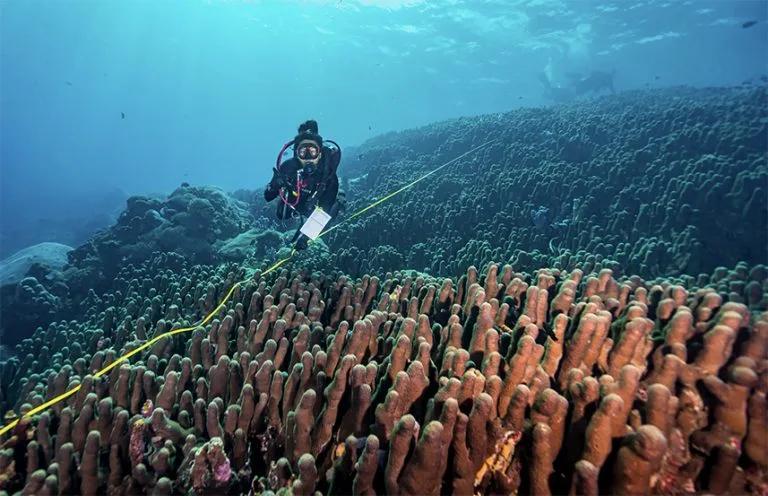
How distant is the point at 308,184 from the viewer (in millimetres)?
6215

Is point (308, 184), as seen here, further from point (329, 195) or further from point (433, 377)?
point (433, 377)

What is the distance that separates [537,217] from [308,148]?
5543mm

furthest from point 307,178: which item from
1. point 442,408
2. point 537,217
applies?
point 537,217

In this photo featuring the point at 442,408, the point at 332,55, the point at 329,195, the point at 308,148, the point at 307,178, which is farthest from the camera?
the point at 332,55

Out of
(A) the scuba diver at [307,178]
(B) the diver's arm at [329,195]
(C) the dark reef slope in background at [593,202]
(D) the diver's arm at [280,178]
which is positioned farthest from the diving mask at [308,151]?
(C) the dark reef slope in background at [593,202]

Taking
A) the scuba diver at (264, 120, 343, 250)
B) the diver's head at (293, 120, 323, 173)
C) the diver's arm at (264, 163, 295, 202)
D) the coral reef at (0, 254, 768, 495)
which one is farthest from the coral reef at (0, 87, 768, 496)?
the diver's head at (293, 120, 323, 173)

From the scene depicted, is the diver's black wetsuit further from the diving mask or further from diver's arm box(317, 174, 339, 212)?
the diving mask

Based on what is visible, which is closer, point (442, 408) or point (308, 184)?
point (442, 408)

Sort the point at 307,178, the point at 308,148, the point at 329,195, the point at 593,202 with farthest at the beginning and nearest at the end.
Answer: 1. the point at 593,202
2. the point at 329,195
3. the point at 307,178
4. the point at 308,148

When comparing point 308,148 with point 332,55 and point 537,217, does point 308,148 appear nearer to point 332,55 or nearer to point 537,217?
point 537,217

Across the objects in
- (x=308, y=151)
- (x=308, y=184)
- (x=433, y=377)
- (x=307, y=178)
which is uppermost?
(x=308, y=151)

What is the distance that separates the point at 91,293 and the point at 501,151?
42.7 feet

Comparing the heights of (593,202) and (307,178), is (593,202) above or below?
below

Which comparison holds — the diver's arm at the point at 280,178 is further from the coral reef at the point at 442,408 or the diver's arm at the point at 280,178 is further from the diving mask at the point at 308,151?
the coral reef at the point at 442,408
